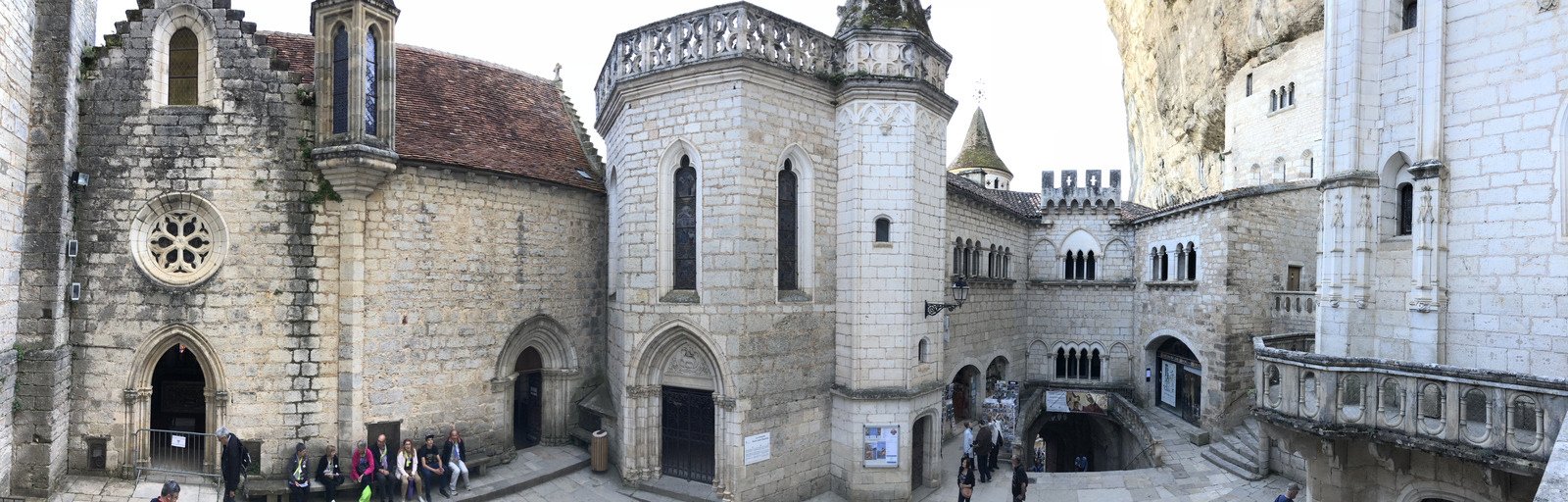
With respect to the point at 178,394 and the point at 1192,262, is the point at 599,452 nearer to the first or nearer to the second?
the point at 178,394

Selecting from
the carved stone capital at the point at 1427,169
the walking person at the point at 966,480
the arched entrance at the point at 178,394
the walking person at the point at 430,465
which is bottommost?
the walking person at the point at 966,480

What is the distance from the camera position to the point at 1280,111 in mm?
23328

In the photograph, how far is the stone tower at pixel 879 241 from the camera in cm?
1241

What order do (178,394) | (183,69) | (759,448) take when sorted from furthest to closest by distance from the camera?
1. (178,394)
2. (759,448)
3. (183,69)

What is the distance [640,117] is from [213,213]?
701 cm

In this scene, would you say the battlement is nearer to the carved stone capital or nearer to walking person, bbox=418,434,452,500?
the carved stone capital

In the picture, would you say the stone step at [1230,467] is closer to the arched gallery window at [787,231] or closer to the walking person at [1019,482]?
the walking person at [1019,482]

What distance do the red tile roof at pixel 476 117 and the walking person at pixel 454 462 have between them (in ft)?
16.6

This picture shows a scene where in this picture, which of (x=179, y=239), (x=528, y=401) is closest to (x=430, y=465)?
(x=528, y=401)

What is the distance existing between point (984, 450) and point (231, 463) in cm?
1345

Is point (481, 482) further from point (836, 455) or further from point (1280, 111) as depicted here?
point (1280, 111)

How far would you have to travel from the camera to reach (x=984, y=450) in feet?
46.2

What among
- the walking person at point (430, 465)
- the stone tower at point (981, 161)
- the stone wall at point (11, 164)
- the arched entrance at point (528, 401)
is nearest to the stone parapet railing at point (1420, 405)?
the walking person at point (430, 465)

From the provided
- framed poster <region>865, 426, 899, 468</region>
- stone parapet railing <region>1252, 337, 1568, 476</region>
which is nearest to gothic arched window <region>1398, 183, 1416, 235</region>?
stone parapet railing <region>1252, 337, 1568, 476</region>
